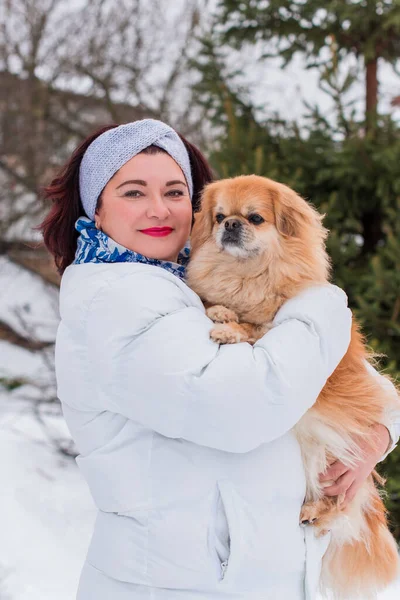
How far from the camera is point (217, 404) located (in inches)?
54.8

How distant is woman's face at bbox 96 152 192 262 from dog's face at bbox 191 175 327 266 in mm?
263

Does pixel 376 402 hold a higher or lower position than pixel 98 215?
lower

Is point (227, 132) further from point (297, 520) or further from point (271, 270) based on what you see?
point (297, 520)

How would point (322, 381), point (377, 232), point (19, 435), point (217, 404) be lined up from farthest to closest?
point (19, 435), point (377, 232), point (322, 381), point (217, 404)

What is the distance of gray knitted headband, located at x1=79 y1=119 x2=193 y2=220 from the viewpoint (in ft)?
6.04

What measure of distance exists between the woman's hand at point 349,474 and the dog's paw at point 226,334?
0.49 metres

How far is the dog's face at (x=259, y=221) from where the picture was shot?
208 centimetres

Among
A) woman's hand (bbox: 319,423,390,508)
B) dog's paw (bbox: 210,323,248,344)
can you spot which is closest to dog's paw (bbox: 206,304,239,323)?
dog's paw (bbox: 210,323,248,344)

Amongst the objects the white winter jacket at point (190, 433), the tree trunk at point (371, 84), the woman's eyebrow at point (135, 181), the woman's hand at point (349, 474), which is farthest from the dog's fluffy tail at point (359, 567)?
the tree trunk at point (371, 84)

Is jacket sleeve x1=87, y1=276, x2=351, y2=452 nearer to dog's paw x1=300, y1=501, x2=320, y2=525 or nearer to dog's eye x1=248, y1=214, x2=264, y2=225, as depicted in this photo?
dog's paw x1=300, y1=501, x2=320, y2=525

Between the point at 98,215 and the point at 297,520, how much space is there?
3.65 ft

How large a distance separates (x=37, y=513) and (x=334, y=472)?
3589 millimetres

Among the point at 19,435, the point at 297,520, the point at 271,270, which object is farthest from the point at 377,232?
the point at 19,435

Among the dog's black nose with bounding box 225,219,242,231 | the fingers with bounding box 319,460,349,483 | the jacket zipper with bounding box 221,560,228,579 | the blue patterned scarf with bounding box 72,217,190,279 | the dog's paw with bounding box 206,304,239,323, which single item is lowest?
the jacket zipper with bounding box 221,560,228,579
